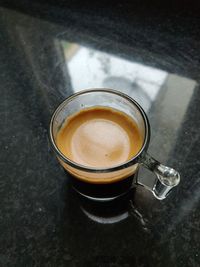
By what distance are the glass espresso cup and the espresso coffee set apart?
14mm

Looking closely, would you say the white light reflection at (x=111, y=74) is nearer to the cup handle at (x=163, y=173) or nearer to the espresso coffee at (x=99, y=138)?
the espresso coffee at (x=99, y=138)

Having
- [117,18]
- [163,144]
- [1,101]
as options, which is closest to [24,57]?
[1,101]

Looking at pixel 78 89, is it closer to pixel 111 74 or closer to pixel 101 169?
pixel 111 74

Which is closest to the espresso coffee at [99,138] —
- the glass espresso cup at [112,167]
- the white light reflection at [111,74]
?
the glass espresso cup at [112,167]

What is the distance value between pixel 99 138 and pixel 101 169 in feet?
0.38

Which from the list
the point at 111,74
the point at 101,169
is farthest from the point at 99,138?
the point at 111,74

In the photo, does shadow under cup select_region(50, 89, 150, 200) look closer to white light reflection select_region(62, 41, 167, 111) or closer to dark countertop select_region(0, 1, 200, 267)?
dark countertop select_region(0, 1, 200, 267)

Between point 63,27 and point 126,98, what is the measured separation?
41 cm

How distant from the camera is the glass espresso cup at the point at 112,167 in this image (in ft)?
1.39

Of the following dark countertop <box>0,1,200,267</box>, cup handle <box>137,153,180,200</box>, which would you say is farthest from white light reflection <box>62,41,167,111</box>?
cup handle <box>137,153,180,200</box>

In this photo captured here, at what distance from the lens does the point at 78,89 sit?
2.24 ft

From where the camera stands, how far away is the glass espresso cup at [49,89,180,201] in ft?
1.39

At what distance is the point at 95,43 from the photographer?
30.4 inches

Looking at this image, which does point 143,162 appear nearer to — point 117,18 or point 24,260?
point 24,260
